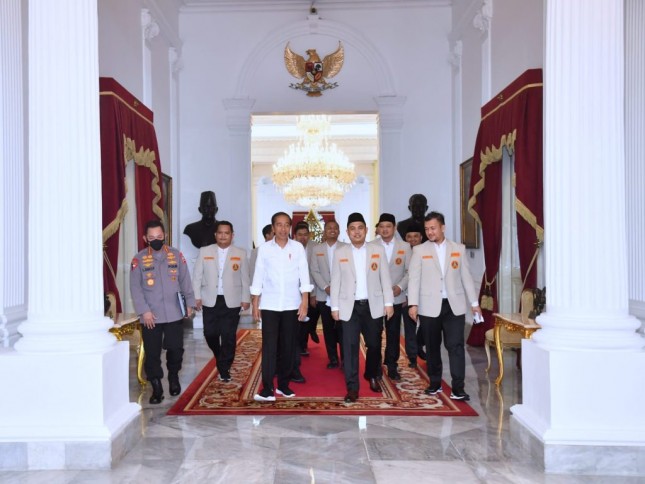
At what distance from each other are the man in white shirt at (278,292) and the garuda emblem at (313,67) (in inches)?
205

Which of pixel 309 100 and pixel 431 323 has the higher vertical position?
pixel 309 100

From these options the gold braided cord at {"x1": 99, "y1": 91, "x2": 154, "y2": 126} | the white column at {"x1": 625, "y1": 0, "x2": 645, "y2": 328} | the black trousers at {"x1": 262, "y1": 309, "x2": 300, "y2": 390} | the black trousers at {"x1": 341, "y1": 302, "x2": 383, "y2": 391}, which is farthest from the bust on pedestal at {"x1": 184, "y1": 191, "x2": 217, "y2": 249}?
the white column at {"x1": 625, "y1": 0, "x2": 645, "y2": 328}

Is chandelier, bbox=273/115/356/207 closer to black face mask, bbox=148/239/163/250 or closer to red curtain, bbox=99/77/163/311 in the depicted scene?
red curtain, bbox=99/77/163/311

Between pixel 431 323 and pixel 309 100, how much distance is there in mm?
5864

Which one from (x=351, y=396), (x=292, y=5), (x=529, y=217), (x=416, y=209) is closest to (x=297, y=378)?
(x=351, y=396)

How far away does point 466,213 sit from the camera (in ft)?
27.9

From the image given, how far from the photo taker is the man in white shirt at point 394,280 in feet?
18.4

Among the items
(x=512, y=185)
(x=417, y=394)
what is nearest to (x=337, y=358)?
(x=417, y=394)

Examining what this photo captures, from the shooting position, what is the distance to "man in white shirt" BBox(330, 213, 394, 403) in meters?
4.69

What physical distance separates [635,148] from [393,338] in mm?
2831

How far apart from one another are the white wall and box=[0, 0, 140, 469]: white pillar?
5.96 meters

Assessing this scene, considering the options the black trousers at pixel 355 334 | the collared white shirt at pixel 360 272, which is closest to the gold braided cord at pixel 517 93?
the collared white shirt at pixel 360 272

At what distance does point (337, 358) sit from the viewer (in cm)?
627

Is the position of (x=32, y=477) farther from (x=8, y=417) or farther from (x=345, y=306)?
(x=345, y=306)
